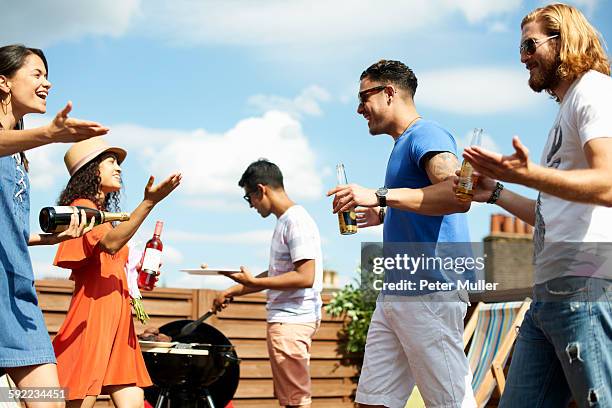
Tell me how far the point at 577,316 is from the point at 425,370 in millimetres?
1238

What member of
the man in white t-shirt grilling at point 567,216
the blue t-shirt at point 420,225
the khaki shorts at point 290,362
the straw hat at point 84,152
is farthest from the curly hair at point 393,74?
the khaki shorts at point 290,362

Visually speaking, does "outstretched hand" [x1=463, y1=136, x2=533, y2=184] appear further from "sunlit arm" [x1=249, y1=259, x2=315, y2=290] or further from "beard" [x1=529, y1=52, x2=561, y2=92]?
"sunlit arm" [x1=249, y1=259, x2=315, y2=290]

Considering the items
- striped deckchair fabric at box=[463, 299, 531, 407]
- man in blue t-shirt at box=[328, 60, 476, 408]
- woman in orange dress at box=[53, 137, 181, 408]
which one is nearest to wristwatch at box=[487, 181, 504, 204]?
man in blue t-shirt at box=[328, 60, 476, 408]

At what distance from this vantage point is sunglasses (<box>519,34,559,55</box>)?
2.57 meters

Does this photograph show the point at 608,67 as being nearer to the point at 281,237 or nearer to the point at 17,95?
the point at 17,95

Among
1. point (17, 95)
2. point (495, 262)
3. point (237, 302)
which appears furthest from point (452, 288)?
point (495, 262)

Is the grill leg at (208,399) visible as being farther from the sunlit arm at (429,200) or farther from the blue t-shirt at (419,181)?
the sunlit arm at (429,200)

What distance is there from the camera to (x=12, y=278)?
9.61ft

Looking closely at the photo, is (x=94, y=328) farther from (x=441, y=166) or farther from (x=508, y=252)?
(x=508, y=252)

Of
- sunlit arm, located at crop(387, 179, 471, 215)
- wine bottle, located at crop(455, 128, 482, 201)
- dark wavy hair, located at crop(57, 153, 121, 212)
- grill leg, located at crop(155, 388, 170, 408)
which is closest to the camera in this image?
wine bottle, located at crop(455, 128, 482, 201)

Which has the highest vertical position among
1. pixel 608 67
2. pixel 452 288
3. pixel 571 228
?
pixel 608 67

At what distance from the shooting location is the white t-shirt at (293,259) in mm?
5449

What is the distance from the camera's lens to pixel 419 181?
3490 mm

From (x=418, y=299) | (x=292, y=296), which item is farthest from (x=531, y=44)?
(x=292, y=296)
